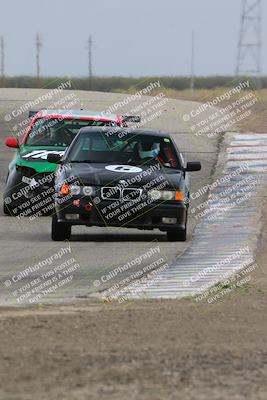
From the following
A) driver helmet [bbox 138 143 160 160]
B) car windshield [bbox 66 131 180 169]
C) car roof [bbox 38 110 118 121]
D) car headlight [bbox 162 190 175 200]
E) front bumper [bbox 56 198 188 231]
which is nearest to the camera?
front bumper [bbox 56 198 188 231]

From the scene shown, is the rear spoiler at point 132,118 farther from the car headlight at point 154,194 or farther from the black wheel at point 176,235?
the car headlight at point 154,194

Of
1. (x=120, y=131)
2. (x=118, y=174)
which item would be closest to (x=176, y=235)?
(x=118, y=174)

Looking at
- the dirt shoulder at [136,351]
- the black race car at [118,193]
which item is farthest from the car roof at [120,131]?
the dirt shoulder at [136,351]

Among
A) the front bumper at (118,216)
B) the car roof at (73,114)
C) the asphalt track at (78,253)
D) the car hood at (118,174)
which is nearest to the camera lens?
the asphalt track at (78,253)

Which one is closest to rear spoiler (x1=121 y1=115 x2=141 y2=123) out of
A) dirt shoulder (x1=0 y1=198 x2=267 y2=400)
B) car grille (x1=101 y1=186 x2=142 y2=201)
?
car grille (x1=101 y1=186 x2=142 y2=201)

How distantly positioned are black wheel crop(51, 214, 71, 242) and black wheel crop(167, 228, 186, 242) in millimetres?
1299

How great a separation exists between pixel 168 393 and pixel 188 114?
124 ft

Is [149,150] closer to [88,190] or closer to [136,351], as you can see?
[88,190]

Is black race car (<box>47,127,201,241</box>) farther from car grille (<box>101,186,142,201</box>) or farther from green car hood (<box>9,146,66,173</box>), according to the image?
green car hood (<box>9,146,66,173</box>)

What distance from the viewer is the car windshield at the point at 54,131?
20062 millimetres

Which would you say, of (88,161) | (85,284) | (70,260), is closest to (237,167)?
(88,161)

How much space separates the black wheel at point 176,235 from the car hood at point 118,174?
0.59m

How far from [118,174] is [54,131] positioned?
448 centimetres

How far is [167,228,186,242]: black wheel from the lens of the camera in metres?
16.2
